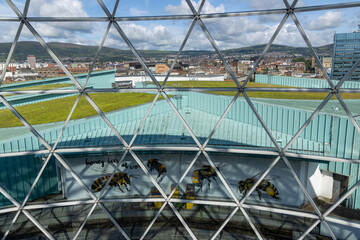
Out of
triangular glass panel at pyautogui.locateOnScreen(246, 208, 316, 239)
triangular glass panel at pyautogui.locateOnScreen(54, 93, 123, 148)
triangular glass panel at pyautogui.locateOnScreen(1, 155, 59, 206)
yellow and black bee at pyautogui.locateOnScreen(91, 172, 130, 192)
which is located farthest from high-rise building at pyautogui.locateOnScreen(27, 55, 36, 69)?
triangular glass panel at pyautogui.locateOnScreen(246, 208, 316, 239)

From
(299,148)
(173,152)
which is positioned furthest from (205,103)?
(299,148)

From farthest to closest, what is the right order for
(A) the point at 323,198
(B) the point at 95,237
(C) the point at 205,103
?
(C) the point at 205,103 → (B) the point at 95,237 → (A) the point at 323,198

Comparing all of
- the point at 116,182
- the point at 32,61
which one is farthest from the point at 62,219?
the point at 32,61

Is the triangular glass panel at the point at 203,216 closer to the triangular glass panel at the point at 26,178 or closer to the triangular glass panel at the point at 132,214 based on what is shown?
the triangular glass panel at the point at 132,214

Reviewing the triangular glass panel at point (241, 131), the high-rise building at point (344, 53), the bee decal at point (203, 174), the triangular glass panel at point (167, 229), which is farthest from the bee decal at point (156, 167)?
the high-rise building at point (344, 53)

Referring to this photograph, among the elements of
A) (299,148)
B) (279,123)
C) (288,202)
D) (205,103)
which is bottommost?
(288,202)

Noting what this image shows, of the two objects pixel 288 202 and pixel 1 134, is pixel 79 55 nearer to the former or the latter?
pixel 1 134

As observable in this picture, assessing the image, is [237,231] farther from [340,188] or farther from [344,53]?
[344,53]

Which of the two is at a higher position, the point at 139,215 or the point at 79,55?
the point at 79,55
